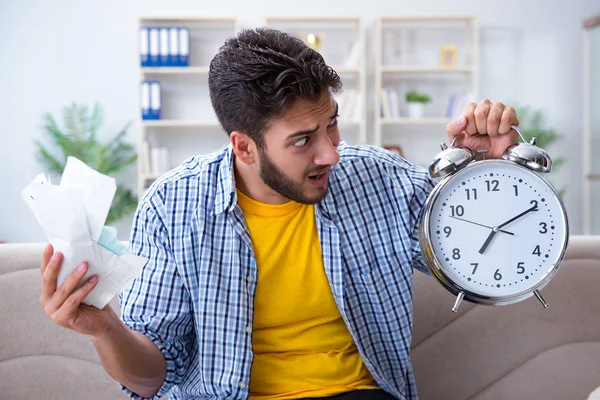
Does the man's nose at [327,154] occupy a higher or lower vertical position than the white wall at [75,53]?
lower

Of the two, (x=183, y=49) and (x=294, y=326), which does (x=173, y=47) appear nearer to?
(x=183, y=49)

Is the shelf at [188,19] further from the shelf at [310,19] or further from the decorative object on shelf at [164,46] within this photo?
the shelf at [310,19]

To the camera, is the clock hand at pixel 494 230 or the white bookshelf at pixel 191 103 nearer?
the clock hand at pixel 494 230

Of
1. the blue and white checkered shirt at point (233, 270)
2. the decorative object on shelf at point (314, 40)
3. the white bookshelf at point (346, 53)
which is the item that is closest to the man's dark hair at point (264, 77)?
the blue and white checkered shirt at point (233, 270)

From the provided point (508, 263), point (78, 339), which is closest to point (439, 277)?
point (508, 263)

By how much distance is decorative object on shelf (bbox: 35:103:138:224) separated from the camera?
5707 millimetres

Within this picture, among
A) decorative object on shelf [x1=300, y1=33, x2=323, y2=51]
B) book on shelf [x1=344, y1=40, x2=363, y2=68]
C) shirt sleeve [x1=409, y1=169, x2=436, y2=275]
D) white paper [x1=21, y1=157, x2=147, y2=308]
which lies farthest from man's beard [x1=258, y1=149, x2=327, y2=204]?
book on shelf [x1=344, y1=40, x2=363, y2=68]

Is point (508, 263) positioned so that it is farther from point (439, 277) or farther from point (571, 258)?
point (571, 258)

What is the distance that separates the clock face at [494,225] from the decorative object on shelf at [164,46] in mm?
4777

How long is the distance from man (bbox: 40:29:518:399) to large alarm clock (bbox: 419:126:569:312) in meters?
0.11

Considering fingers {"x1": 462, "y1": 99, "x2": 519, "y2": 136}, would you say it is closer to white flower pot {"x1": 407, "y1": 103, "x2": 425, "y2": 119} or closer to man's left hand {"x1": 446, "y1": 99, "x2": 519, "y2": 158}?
man's left hand {"x1": 446, "y1": 99, "x2": 519, "y2": 158}

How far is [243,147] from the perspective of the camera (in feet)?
5.08

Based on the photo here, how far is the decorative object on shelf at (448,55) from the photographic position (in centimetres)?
604

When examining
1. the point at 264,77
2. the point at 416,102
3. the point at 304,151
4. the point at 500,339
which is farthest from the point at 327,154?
the point at 416,102
